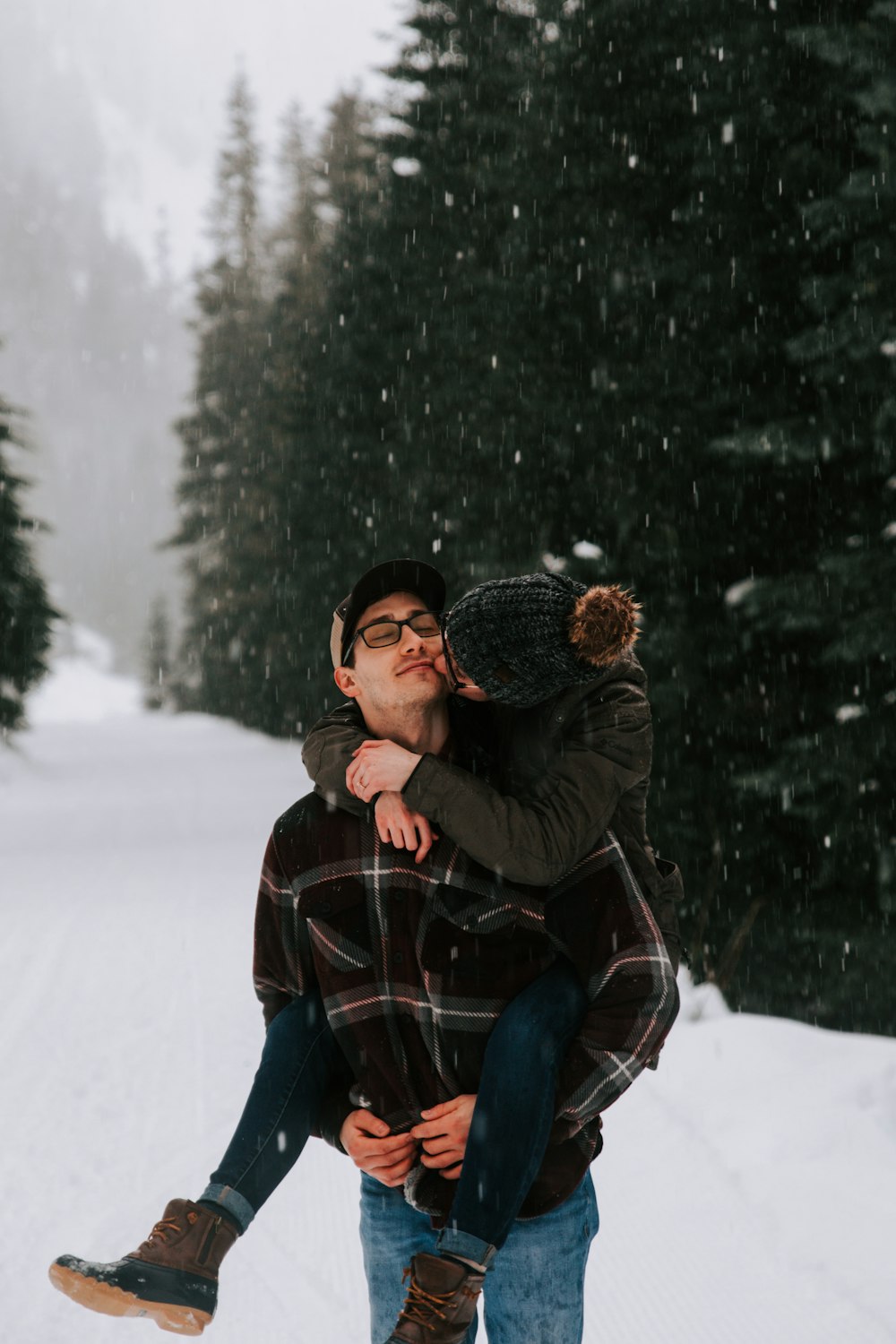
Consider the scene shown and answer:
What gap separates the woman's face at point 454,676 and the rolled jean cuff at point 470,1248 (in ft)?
3.55

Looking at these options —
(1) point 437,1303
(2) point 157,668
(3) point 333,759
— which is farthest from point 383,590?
(2) point 157,668

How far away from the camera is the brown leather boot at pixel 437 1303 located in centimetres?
208

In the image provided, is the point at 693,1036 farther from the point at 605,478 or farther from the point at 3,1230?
the point at 605,478

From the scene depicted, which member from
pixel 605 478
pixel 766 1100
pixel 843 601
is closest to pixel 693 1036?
pixel 766 1100

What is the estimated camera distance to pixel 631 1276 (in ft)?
14.0

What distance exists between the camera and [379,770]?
2320 mm

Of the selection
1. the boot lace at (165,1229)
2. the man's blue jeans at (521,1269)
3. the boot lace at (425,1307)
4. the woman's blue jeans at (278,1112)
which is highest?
the woman's blue jeans at (278,1112)

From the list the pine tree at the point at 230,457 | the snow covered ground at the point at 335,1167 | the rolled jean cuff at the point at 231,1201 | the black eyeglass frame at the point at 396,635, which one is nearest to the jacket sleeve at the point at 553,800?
the black eyeglass frame at the point at 396,635

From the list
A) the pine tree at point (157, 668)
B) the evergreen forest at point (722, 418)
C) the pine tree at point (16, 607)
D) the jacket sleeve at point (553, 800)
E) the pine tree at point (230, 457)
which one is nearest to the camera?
the jacket sleeve at point (553, 800)

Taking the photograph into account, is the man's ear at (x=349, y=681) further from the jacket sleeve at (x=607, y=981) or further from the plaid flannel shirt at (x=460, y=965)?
the jacket sleeve at (x=607, y=981)

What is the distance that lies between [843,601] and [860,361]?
67.9 inches

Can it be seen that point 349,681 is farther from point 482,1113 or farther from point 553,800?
point 482,1113

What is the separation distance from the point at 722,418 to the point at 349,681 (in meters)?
7.81

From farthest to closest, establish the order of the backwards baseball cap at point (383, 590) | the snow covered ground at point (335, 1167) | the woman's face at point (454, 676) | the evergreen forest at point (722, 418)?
the evergreen forest at point (722, 418), the snow covered ground at point (335, 1167), the backwards baseball cap at point (383, 590), the woman's face at point (454, 676)
